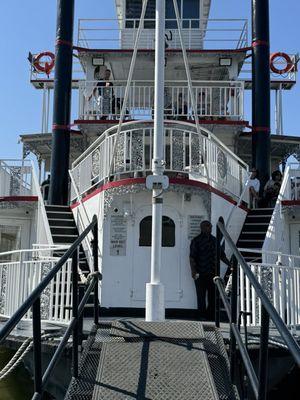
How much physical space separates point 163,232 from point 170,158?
1.40 meters

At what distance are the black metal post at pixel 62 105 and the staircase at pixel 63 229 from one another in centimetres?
164

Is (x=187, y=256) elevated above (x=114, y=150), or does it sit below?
below

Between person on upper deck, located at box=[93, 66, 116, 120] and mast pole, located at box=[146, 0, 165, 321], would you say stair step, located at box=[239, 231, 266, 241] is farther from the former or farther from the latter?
person on upper deck, located at box=[93, 66, 116, 120]

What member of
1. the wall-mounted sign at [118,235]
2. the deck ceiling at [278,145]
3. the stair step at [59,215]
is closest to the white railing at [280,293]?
the wall-mounted sign at [118,235]

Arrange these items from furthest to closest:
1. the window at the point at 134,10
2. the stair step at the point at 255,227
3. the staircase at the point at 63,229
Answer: the window at the point at 134,10
the stair step at the point at 255,227
the staircase at the point at 63,229

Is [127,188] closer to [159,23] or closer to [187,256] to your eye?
[187,256]

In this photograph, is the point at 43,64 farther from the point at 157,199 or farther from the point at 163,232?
the point at 157,199

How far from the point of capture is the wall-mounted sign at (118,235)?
29.9 feet

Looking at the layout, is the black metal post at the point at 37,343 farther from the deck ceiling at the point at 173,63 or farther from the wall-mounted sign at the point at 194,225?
the deck ceiling at the point at 173,63

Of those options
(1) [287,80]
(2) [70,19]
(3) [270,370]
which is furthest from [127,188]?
(1) [287,80]

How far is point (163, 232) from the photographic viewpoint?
363 inches

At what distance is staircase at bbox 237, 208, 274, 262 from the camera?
10.2 m

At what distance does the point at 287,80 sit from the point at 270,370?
16.7m

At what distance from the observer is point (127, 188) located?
905 cm
